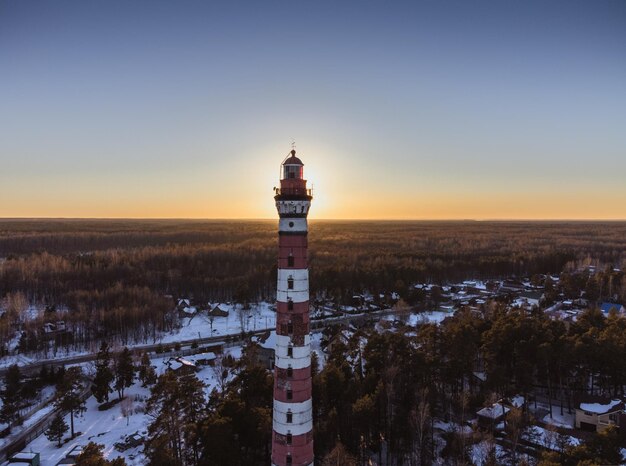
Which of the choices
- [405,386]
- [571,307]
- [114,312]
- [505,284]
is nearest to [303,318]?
[405,386]

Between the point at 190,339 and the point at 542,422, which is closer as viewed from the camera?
the point at 542,422

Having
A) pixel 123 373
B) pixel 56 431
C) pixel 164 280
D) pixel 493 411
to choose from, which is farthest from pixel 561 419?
pixel 164 280

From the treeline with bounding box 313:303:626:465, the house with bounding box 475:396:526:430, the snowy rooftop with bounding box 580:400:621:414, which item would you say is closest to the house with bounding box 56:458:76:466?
the treeline with bounding box 313:303:626:465

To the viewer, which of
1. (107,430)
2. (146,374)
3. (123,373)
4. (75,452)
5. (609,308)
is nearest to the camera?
(75,452)

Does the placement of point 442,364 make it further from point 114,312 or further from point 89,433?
point 114,312

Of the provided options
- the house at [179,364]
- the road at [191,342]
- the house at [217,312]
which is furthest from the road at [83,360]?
the house at [217,312]

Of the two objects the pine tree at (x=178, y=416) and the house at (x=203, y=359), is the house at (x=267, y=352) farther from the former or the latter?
the pine tree at (x=178, y=416)

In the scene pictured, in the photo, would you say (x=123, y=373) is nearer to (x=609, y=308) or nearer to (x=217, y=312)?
(x=217, y=312)

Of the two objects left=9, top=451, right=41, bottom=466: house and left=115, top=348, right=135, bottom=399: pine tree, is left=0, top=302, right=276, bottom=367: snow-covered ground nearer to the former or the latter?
left=115, top=348, right=135, bottom=399: pine tree
